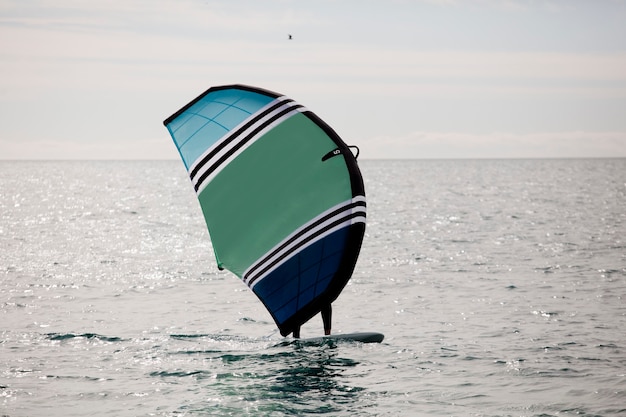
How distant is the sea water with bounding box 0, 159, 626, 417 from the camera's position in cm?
1424

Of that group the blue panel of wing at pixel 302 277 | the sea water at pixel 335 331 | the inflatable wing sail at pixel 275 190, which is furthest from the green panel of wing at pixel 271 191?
the sea water at pixel 335 331

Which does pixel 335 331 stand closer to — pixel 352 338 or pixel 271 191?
pixel 352 338

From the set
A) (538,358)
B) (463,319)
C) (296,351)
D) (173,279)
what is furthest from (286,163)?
(173,279)

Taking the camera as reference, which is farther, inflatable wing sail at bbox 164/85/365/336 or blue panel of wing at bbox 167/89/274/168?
blue panel of wing at bbox 167/89/274/168

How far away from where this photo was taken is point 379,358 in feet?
55.8

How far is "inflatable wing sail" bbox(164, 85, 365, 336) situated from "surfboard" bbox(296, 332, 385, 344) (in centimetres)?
142

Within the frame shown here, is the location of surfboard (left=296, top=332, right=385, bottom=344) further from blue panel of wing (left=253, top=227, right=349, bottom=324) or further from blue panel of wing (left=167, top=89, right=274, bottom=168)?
blue panel of wing (left=167, top=89, right=274, bottom=168)

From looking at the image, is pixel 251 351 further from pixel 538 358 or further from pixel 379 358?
pixel 538 358

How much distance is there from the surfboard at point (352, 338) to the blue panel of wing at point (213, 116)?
15.0 feet

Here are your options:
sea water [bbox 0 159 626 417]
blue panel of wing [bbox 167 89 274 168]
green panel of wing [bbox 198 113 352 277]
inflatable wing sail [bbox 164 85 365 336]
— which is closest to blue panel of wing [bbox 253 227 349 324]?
inflatable wing sail [bbox 164 85 365 336]

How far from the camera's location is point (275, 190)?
16.0m

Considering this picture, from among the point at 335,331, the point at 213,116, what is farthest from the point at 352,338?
the point at 213,116

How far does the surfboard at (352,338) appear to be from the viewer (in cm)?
1767

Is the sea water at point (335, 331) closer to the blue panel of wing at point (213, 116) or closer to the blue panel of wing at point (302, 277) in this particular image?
the blue panel of wing at point (302, 277)
